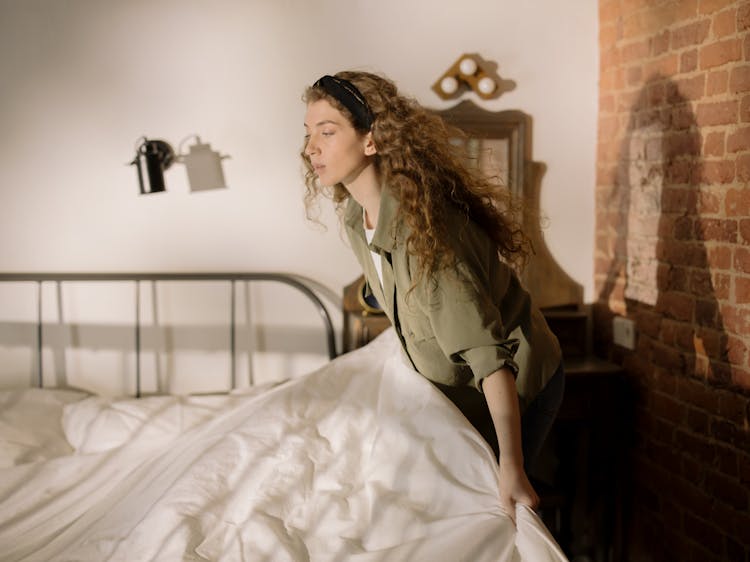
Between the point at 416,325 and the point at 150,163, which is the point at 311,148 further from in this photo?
the point at 150,163

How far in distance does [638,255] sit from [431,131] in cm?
127

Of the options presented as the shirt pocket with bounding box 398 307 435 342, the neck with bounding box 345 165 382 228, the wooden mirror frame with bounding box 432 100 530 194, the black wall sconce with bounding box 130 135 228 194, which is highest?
the wooden mirror frame with bounding box 432 100 530 194

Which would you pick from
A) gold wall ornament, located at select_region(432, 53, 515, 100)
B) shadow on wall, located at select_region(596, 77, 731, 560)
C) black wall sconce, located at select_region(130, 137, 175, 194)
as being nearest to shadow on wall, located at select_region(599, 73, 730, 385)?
shadow on wall, located at select_region(596, 77, 731, 560)

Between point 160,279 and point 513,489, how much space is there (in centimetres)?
174

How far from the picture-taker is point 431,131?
1.71 meters

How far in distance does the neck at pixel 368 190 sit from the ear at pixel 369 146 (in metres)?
0.04

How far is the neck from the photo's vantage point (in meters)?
1.70

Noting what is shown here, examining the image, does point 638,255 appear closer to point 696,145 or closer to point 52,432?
point 696,145

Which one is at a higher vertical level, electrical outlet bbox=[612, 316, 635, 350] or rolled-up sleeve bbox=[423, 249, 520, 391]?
rolled-up sleeve bbox=[423, 249, 520, 391]

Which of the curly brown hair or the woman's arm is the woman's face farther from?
the woman's arm

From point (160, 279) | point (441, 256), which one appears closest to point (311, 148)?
point (441, 256)

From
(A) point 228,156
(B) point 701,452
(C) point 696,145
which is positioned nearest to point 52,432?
(A) point 228,156

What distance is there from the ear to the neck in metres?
0.04

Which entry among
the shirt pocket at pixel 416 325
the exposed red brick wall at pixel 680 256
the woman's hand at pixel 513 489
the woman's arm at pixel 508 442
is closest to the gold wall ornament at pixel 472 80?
the exposed red brick wall at pixel 680 256
